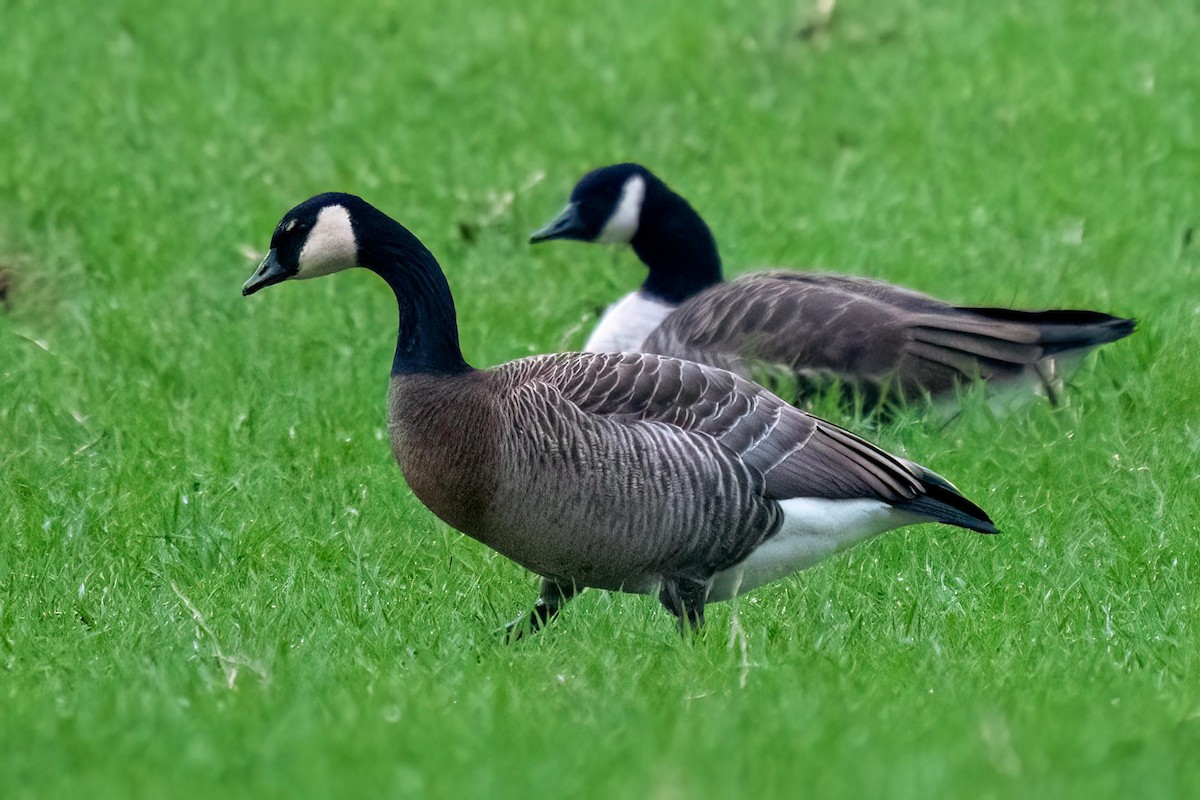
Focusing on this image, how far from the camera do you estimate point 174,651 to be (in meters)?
5.09

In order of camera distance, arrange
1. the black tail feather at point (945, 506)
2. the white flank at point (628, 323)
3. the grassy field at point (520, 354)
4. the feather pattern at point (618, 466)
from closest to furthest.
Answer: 1. the grassy field at point (520, 354)
2. the feather pattern at point (618, 466)
3. the black tail feather at point (945, 506)
4. the white flank at point (628, 323)

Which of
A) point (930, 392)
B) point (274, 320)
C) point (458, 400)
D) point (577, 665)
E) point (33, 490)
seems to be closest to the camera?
point (577, 665)

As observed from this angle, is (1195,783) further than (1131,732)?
No

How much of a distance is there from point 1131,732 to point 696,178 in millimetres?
A: 7486

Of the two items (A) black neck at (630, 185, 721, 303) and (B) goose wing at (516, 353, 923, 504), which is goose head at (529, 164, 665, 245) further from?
(B) goose wing at (516, 353, 923, 504)

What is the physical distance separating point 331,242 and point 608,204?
3.55 meters

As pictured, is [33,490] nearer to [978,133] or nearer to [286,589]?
[286,589]

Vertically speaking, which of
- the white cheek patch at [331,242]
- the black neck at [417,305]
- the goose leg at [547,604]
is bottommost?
the goose leg at [547,604]

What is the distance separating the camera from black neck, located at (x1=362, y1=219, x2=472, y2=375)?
18.4 feet

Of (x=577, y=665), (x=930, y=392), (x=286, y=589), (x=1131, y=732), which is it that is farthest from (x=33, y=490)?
(x=1131, y=732)

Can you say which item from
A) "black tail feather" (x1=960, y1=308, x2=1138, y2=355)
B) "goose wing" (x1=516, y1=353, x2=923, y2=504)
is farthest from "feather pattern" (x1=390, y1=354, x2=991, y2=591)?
"black tail feather" (x1=960, y1=308, x2=1138, y2=355)

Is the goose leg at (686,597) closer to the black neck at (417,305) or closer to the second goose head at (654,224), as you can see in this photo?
the black neck at (417,305)

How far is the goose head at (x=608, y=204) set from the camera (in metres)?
9.13

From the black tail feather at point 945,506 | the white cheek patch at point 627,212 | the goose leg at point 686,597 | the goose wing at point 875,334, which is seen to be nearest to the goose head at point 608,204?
the white cheek patch at point 627,212
